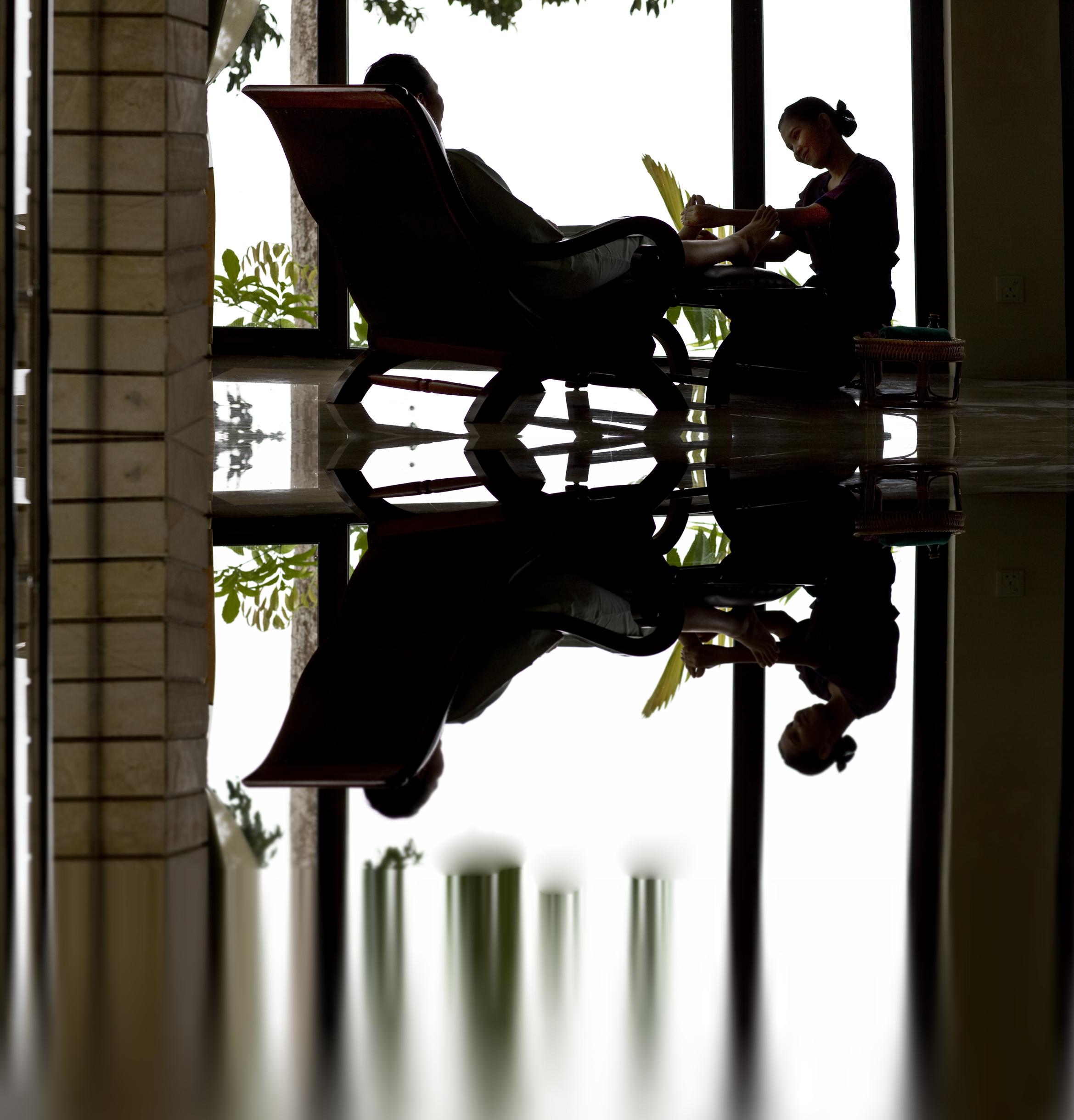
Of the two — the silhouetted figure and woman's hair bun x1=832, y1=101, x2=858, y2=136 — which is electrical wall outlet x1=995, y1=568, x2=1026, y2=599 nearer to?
the silhouetted figure

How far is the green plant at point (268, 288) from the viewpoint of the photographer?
7113 millimetres

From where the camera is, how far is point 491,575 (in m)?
1.63

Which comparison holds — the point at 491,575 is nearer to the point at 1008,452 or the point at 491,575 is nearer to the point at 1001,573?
the point at 1001,573

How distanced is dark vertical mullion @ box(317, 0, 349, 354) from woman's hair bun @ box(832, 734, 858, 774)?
6291 millimetres

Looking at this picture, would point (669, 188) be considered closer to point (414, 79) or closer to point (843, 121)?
point (843, 121)

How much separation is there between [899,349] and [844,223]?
0.50m

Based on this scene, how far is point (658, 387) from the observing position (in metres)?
4.19

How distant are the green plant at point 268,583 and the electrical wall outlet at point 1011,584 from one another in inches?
30.5

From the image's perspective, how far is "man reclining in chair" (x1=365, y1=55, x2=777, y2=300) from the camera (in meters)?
3.64

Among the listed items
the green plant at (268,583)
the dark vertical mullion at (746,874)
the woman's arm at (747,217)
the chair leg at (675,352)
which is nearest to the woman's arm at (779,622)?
the dark vertical mullion at (746,874)

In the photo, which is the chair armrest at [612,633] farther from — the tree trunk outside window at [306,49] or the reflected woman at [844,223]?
the tree trunk outside window at [306,49]

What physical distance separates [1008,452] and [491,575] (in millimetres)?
2135

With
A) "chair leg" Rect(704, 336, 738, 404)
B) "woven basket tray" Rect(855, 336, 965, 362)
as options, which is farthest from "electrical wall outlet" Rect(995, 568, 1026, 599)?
"woven basket tray" Rect(855, 336, 965, 362)

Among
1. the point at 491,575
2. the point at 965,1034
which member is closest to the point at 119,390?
the point at 491,575
